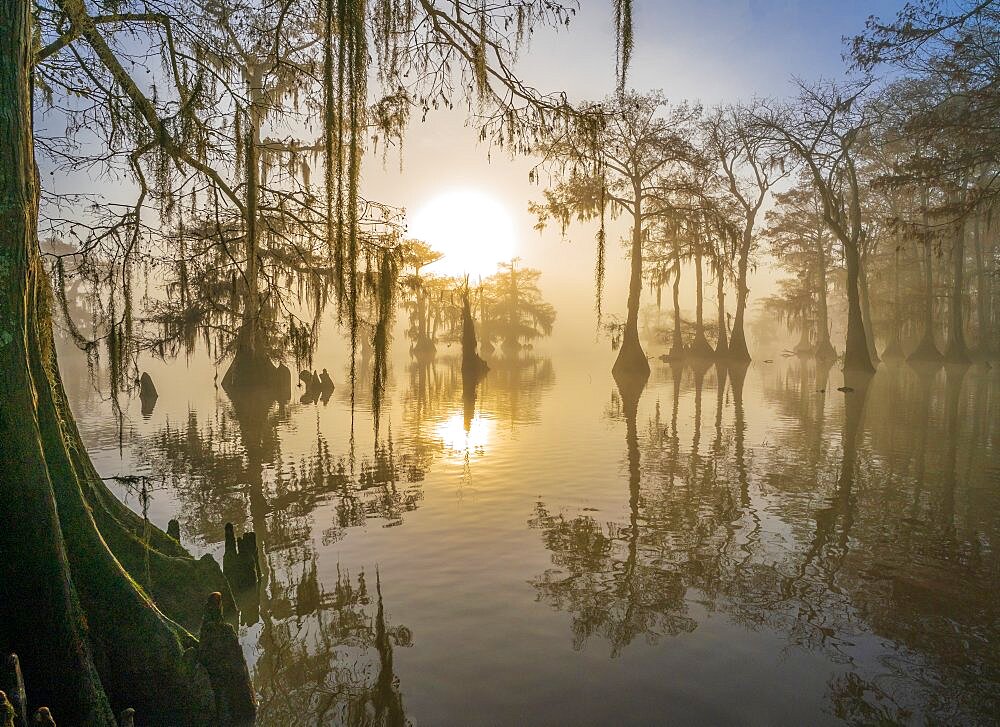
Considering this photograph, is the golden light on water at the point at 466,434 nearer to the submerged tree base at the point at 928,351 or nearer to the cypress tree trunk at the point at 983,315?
the submerged tree base at the point at 928,351

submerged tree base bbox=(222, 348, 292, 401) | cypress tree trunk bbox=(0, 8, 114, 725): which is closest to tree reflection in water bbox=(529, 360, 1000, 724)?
cypress tree trunk bbox=(0, 8, 114, 725)

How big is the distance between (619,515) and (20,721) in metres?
6.22

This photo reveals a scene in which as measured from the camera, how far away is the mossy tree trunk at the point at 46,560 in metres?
2.95

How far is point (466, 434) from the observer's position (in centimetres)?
1425

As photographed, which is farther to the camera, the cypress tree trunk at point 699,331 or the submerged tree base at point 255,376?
the cypress tree trunk at point 699,331

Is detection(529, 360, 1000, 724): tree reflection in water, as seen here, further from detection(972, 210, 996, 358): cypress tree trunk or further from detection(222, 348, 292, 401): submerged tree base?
detection(972, 210, 996, 358): cypress tree trunk

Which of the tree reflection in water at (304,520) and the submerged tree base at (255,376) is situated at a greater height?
the submerged tree base at (255,376)

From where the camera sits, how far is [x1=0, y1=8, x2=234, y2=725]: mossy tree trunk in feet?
9.68

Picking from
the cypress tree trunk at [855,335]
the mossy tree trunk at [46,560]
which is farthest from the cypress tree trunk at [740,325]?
the mossy tree trunk at [46,560]

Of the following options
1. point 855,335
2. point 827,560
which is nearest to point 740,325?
point 855,335

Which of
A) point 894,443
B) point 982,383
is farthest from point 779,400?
point 982,383

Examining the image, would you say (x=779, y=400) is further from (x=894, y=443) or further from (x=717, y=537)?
(x=717, y=537)

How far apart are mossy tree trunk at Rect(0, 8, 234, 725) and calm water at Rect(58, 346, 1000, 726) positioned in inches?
32.4

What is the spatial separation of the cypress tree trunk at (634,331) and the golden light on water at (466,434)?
1469cm
